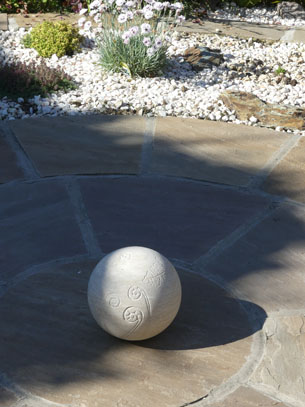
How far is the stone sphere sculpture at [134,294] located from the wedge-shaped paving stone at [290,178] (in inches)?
71.7

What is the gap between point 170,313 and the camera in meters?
2.81

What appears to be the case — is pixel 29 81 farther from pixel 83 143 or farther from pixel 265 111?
pixel 265 111

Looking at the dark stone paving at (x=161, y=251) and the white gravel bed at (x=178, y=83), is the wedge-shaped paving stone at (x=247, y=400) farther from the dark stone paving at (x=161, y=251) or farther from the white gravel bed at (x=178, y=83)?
the white gravel bed at (x=178, y=83)

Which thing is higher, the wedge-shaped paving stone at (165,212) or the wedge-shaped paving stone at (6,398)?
the wedge-shaped paving stone at (165,212)

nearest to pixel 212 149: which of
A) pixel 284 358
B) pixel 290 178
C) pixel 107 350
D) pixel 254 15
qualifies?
pixel 290 178

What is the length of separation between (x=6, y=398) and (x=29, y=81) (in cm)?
405

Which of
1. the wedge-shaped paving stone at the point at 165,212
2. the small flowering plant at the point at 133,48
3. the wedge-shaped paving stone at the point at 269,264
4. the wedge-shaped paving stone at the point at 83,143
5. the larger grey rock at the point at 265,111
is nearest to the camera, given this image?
the wedge-shaped paving stone at the point at 269,264

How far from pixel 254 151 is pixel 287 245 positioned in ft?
4.55

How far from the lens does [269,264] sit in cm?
357

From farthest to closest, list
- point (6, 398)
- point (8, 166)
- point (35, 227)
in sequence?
1. point (8, 166)
2. point (35, 227)
3. point (6, 398)

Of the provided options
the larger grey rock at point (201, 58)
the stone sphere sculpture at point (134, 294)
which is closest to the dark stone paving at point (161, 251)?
the stone sphere sculpture at point (134, 294)

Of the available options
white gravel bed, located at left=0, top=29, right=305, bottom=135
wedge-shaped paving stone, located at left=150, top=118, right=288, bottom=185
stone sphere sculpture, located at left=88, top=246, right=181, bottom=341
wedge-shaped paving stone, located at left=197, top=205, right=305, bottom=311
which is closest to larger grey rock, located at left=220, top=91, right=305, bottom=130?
white gravel bed, located at left=0, top=29, right=305, bottom=135

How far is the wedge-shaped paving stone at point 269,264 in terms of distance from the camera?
3.31m

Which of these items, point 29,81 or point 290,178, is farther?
point 29,81
